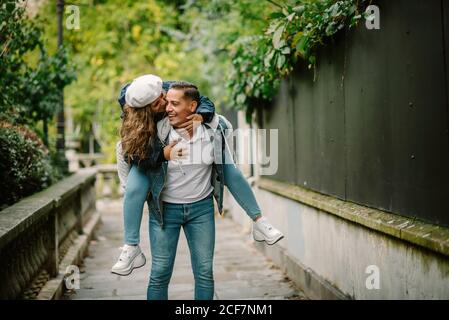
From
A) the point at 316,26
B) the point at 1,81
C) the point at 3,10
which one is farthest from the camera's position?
the point at 1,81

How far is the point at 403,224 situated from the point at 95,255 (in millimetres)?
5943

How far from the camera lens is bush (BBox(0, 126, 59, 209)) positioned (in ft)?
17.5

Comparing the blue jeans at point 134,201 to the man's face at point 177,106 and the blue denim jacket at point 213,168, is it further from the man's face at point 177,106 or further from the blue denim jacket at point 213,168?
the man's face at point 177,106

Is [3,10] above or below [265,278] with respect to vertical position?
above

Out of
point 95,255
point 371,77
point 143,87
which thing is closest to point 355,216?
point 371,77

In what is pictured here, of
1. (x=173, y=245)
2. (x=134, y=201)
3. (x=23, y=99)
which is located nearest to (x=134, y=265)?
(x=173, y=245)

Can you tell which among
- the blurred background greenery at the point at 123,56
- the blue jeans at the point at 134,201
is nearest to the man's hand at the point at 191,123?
the blue jeans at the point at 134,201

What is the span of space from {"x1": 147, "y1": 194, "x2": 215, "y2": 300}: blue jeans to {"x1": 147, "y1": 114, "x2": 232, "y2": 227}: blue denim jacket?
3.2 inches

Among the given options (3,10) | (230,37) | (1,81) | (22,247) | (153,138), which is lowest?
(22,247)

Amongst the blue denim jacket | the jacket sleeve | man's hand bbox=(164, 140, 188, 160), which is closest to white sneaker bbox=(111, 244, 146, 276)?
the blue denim jacket

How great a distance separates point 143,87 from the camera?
3.58 m

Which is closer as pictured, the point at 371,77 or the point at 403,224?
the point at 403,224

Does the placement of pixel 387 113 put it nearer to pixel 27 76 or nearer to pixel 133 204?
pixel 133 204

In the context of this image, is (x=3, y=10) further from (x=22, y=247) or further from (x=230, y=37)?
(x=230, y=37)
